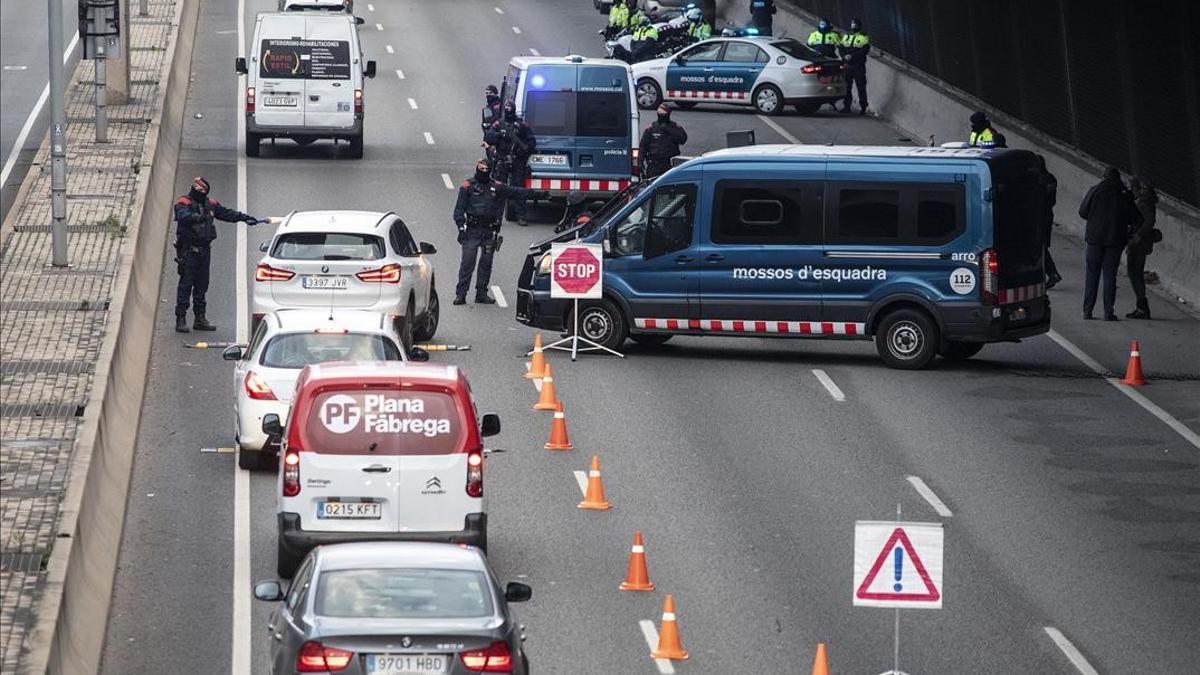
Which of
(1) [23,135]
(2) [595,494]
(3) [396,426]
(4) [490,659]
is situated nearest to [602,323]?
(2) [595,494]

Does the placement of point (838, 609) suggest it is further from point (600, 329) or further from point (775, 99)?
point (775, 99)

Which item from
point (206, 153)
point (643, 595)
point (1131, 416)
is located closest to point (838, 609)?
point (643, 595)

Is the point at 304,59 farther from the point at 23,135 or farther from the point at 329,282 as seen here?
the point at 329,282

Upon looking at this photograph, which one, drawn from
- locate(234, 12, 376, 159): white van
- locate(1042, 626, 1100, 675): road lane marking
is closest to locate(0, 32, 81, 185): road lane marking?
locate(234, 12, 376, 159): white van

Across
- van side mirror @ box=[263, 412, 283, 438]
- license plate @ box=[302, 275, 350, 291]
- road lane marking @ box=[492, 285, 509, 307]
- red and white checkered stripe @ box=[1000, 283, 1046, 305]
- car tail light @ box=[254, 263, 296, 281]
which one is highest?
car tail light @ box=[254, 263, 296, 281]

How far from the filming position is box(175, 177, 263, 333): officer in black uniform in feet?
94.3

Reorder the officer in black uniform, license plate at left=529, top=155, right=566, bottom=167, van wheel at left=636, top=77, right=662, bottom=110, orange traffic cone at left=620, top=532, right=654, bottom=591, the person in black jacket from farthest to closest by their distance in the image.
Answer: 1. van wheel at left=636, top=77, right=662, bottom=110
2. license plate at left=529, top=155, right=566, bottom=167
3. the person in black jacket
4. the officer in black uniform
5. orange traffic cone at left=620, top=532, right=654, bottom=591

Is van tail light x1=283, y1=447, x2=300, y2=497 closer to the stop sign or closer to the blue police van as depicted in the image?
the stop sign

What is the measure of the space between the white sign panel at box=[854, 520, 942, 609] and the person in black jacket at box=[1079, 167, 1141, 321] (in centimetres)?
1702

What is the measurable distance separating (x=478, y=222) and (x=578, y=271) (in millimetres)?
3222

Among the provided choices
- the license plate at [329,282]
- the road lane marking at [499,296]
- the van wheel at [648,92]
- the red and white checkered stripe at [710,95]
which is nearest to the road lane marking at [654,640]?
the license plate at [329,282]

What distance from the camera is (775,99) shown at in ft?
163

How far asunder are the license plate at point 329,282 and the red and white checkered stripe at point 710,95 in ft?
79.4

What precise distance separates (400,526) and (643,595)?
204 centimetres
